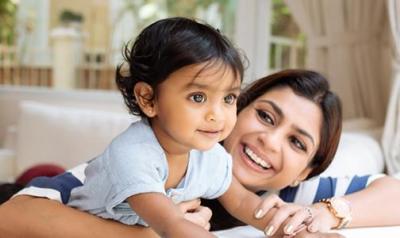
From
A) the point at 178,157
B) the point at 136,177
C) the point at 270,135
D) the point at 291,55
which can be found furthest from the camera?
the point at 291,55

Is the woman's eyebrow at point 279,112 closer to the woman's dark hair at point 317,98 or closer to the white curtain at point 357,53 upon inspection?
the woman's dark hair at point 317,98

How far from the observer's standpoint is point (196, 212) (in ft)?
3.71

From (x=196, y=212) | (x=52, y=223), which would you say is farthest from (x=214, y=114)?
(x=52, y=223)

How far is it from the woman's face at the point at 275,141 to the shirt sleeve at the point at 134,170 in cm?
39

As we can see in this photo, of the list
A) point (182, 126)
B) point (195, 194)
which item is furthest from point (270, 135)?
point (182, 126)

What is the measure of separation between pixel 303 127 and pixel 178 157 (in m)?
0.43

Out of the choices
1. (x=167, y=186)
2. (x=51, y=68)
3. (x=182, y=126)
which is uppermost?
(x=182, y=126)

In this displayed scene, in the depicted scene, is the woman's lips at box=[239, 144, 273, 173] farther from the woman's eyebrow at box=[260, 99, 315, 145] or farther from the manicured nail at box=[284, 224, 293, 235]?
the manicured nail at box=[284, 224, 293, 235]

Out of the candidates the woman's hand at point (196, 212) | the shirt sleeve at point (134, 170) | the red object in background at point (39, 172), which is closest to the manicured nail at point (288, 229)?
the woman's hand at point (196, 212)

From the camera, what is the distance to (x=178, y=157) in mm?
1054

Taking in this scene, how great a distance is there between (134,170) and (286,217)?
1.08ft

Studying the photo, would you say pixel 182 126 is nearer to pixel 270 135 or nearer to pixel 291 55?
pixel 270 135

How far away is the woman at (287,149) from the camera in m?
1.20

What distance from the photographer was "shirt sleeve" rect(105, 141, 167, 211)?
3.05 feet
